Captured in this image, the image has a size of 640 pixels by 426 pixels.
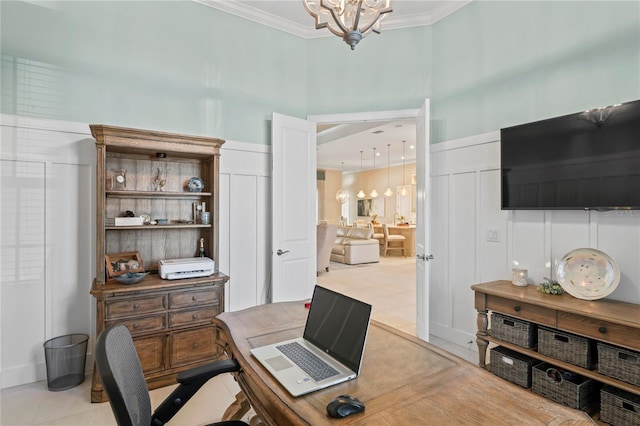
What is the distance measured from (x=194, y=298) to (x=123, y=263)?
2.13 feet

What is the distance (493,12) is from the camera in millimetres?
3117

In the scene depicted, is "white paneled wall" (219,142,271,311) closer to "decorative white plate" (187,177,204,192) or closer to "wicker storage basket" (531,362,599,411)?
"decorative white plate" (187,177,204,192)

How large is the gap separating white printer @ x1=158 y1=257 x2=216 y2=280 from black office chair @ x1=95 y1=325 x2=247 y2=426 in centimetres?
160

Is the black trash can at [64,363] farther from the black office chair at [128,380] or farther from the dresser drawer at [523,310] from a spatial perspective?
the dresser drawer at [523,310]

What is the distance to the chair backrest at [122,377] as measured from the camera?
0.89 metres

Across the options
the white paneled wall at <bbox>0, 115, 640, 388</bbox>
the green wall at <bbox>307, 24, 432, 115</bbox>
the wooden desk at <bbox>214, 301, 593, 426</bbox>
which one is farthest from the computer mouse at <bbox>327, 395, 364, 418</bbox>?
the green wall at <bbox>307, 24, 432, 115</bbox>

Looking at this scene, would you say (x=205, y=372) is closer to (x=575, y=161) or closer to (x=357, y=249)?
(x=575, y=161)

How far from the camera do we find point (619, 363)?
1.90 metres

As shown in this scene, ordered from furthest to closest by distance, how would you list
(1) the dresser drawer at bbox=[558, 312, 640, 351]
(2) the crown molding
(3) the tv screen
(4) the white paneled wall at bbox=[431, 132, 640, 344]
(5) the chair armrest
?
1. (2) the crown molding
2. (4) the white paneled wall at bbox=[431, 132, 640, 344]
3. (3) the tv screen
4. (1) the dresser drawer at bbox=[558, 312, 640, 351]
5. (5) the chair armrest

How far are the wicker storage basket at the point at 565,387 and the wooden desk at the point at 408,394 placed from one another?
1435 mm

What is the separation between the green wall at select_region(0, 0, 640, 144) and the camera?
2582 millimetres

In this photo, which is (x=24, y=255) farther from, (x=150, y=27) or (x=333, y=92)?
(x=333, y=92)

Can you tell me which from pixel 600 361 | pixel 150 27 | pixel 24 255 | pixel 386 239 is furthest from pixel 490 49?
pixel 386 239

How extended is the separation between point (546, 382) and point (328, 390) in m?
1.99
